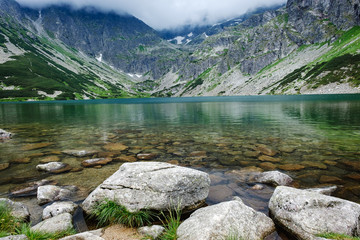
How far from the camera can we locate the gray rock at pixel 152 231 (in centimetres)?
628

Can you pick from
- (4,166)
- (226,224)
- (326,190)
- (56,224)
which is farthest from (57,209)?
(326,190)

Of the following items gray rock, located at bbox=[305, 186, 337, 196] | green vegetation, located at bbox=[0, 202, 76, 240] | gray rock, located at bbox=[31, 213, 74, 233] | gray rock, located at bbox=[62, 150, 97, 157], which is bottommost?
→ gray rock, located at bbox=[305, 186, 337, 196]

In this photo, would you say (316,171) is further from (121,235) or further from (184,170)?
(121,235)

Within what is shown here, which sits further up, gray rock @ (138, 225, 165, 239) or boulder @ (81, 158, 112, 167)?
gray rock @ (138, 225, 165, 239)

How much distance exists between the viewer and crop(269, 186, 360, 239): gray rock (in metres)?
6.11

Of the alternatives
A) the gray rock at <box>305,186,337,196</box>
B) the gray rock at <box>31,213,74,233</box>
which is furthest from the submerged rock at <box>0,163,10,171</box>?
the gray rock at <box>305,186,337,196</box>

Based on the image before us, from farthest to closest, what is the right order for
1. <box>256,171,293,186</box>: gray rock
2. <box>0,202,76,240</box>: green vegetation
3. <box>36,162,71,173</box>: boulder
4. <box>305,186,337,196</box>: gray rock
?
<box>36,162,71,173</box>: boulder → <box>256,171,293,186</box>: gray rock → <box>305,186,337,196</box>: gray rock → <box>0,202,76,240</box>: green vegetation

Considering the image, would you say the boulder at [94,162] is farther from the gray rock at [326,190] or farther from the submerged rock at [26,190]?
the gray rock at [326,190]

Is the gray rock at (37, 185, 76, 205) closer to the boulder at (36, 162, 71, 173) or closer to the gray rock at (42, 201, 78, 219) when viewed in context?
the gray rock at (42, 201, 78, 219)

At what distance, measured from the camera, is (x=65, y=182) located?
11531mm

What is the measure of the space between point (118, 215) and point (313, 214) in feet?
23.2

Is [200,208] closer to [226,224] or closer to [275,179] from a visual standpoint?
[226,224]

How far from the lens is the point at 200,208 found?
7.78 m

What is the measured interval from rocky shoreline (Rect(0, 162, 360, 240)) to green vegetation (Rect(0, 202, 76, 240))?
393 mm
